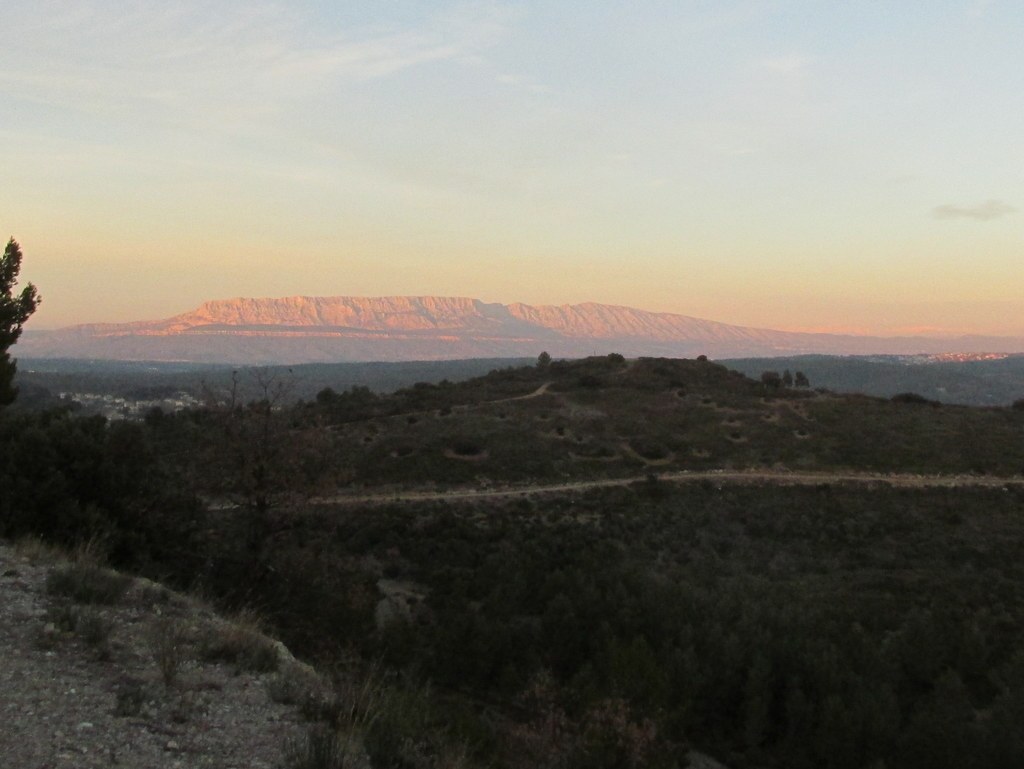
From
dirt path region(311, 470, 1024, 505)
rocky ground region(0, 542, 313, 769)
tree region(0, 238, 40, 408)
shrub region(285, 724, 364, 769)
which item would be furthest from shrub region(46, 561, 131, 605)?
dirt path region(311, 470, 1024, 505)

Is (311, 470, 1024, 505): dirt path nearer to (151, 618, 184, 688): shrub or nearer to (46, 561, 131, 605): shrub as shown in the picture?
(46, 561, 131, 605): shrub

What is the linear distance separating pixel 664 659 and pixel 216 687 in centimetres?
960

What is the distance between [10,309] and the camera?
22.4 meters

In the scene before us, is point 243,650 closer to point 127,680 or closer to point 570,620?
point 127,680

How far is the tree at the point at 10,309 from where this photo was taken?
21.8 metres

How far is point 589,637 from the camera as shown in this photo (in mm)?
15297

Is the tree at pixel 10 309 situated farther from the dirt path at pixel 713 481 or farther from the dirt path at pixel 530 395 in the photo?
the dirt path at pixel 530 395

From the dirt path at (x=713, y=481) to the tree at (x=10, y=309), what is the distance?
1277 centimetres

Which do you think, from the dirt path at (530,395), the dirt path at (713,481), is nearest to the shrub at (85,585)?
the dirt path at (713,481)

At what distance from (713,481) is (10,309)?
90.6 ft

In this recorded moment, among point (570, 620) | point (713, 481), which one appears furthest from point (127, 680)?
point (713, 481)

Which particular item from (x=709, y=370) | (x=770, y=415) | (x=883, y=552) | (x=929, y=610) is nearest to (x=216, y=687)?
(x=929, y=610)

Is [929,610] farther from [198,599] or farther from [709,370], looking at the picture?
[709,370]

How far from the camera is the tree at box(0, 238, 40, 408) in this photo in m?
21.8
